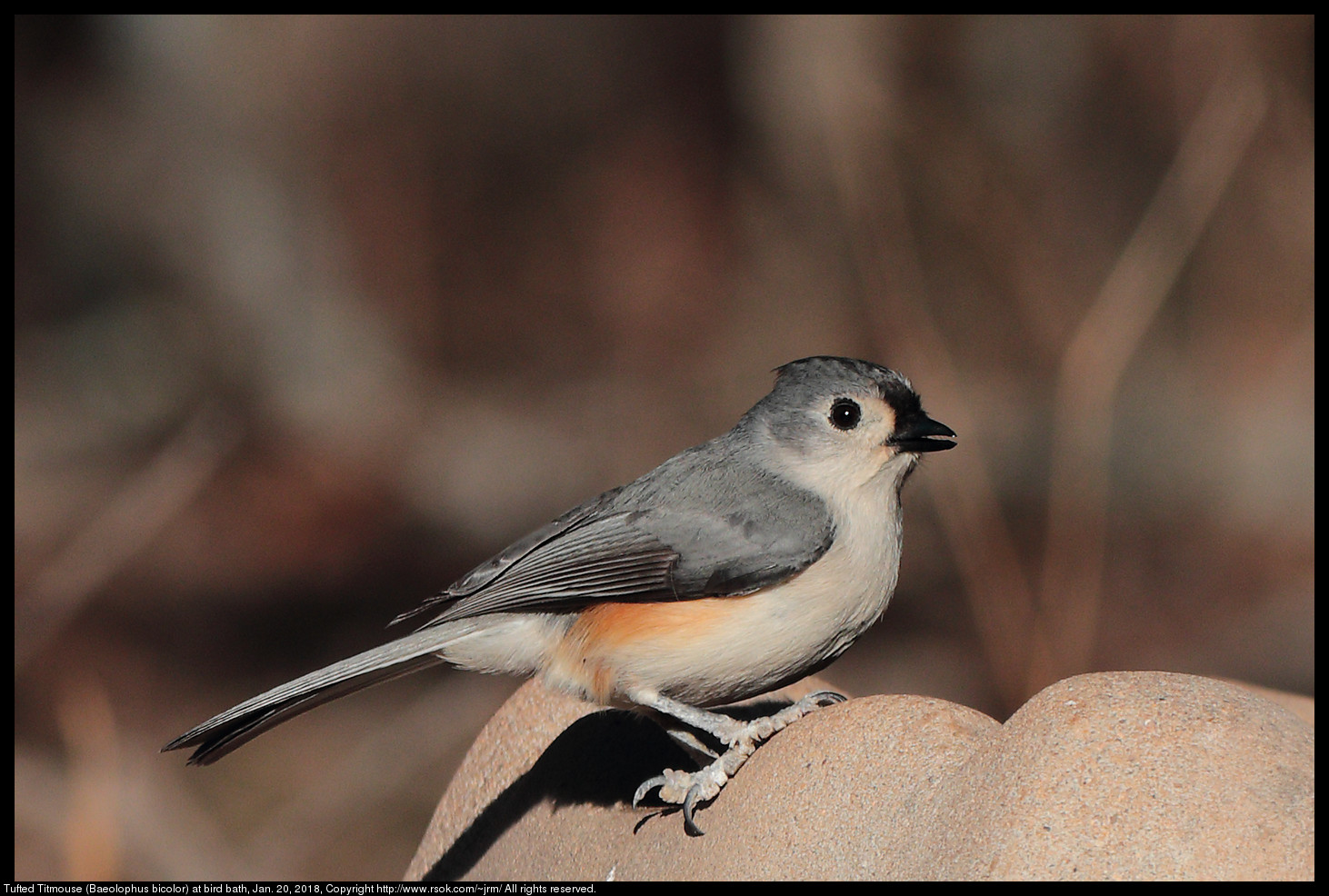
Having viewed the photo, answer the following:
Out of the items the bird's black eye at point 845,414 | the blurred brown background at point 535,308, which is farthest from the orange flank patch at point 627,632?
the blurred brown background at point 535,308

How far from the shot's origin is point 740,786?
261 cm

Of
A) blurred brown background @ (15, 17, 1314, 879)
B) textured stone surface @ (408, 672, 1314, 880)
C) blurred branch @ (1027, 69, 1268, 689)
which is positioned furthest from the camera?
blurred brown background @ (15, 17, 1314, 879)

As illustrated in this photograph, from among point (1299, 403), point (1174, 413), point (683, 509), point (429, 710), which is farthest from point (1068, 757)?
point (1299, 403)

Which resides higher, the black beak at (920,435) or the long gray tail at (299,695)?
the black beak at (920,435)

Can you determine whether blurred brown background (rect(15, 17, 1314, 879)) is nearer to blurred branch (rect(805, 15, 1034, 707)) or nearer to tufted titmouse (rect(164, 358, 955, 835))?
blurred branch (rect(805, 15, 1034, 707))

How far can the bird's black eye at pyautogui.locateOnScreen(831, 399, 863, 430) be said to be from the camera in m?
3.16

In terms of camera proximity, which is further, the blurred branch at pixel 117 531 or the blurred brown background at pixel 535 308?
the blurred brown background at pixel 535 308

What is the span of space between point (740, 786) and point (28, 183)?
6.93m

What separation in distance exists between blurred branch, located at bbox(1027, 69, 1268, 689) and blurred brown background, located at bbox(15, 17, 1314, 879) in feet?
5.02

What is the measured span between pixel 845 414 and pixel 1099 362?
1421 millimetres

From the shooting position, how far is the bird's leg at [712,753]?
105 inches

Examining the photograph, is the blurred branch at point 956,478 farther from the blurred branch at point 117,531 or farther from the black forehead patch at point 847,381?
the blurred branch at point 117,531

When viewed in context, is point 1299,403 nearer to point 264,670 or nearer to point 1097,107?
point 1097,107

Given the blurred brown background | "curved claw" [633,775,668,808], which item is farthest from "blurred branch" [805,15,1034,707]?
"curved claw" [633,775,668,808]
